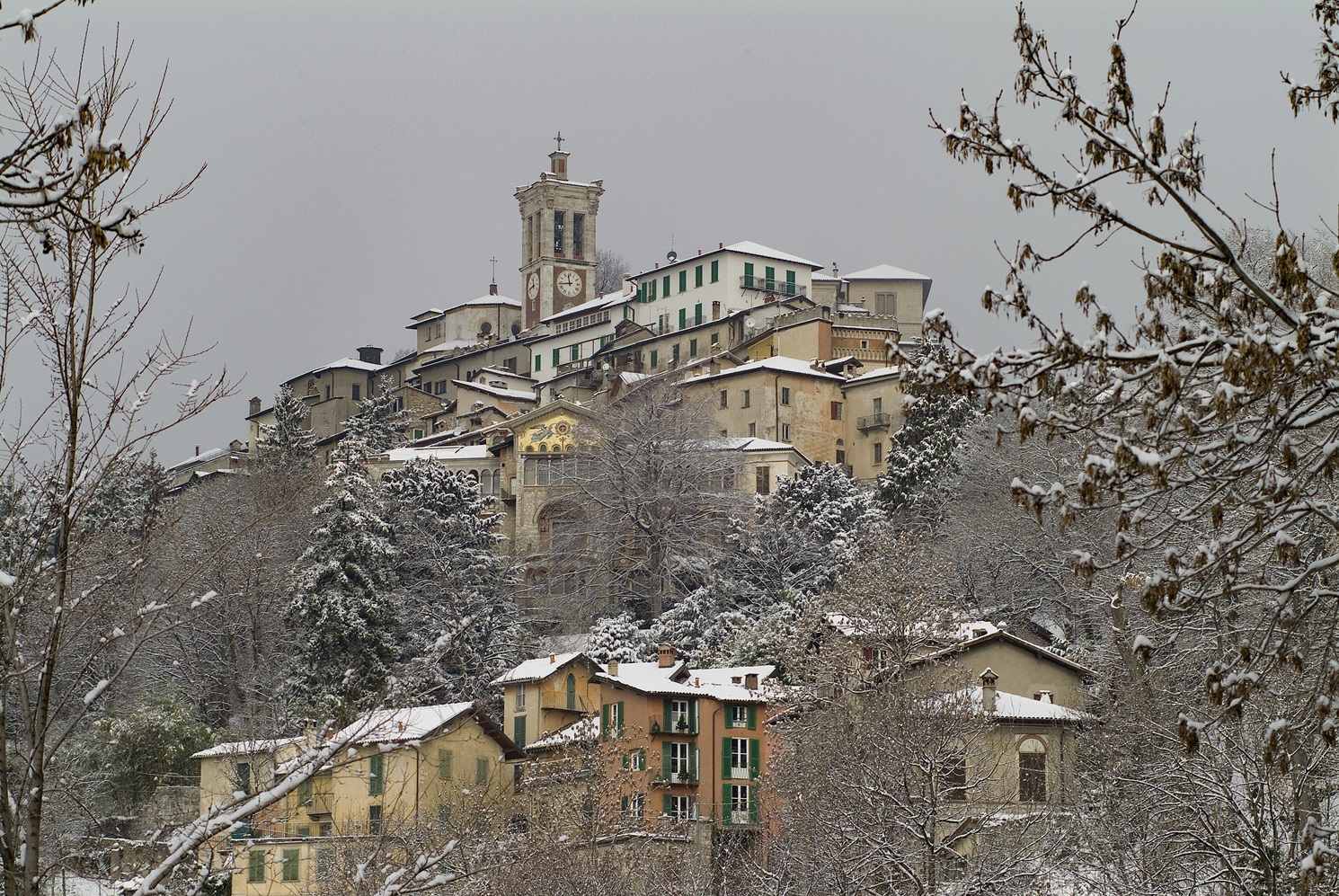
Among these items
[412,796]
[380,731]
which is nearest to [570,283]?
[412,796]

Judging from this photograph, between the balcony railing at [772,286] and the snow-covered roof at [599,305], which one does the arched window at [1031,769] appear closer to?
the balcony railing at [772,286]

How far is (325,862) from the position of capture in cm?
3141

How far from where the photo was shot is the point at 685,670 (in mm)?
46906

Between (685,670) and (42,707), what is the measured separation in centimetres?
3936

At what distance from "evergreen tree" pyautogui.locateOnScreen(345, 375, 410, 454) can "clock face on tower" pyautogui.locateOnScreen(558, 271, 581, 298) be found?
19.4 metres

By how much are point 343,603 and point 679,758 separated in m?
14.3

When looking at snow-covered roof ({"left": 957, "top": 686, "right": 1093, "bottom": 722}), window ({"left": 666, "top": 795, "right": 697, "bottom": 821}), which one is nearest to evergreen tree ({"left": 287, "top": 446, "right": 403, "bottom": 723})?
window ({"left": 666, "top": 795, "right": 697, "bottom": 821})

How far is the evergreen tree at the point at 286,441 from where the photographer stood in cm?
7712

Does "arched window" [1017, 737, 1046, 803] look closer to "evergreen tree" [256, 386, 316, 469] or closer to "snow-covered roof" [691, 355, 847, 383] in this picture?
"snow-covered roof" [691, 355, 847, 383]

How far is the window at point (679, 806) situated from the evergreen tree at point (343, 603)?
1099 centimetres

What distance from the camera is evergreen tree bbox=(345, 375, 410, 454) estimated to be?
86.2 metres

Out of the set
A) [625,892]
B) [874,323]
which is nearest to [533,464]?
[874,323]

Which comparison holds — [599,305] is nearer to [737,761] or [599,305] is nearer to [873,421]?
[873,421]

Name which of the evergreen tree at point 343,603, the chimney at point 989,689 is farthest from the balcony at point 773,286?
the chimney at point 989,689
